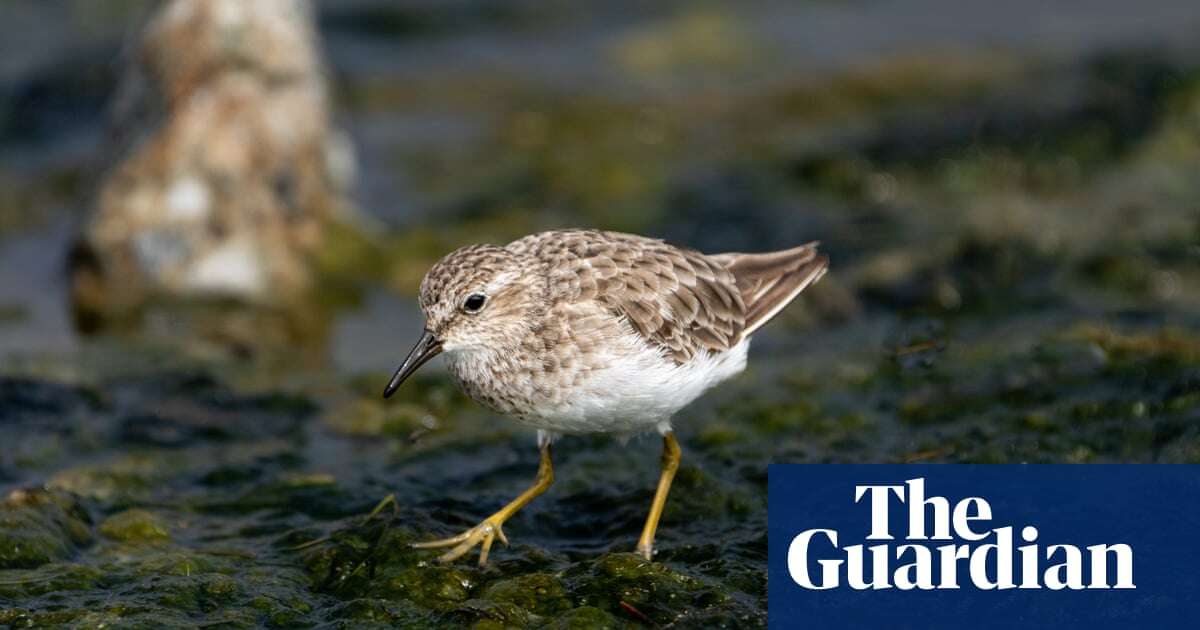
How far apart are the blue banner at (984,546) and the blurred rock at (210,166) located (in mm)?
4850

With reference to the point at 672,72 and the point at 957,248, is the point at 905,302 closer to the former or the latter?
the point at 957,248

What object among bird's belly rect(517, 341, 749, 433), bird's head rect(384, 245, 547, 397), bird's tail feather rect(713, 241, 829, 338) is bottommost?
bird's belly rect(517, 341, 749, 433)

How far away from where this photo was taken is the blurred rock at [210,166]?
10195 millimetres

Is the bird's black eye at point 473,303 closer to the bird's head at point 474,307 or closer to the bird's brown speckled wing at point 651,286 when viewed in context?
the bird's head at point 474,307

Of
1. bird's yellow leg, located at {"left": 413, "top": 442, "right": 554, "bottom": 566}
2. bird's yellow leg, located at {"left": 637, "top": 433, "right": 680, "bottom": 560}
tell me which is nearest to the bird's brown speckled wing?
bird's yellow leg, located at {"left": 637, "top": 433, "right": 680, "bottom": 560}

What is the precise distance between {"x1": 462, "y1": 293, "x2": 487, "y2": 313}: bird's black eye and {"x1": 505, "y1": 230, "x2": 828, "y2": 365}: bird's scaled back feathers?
0.31 metres

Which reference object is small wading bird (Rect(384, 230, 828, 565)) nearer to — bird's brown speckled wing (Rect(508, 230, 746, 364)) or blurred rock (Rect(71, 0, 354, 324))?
bird's brown speckled wing (Rect(508, 230, 746, 364))

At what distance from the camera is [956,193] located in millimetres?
11594

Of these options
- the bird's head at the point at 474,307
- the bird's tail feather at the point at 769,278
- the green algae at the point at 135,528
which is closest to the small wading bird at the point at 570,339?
the bird's head at the point at 474,307

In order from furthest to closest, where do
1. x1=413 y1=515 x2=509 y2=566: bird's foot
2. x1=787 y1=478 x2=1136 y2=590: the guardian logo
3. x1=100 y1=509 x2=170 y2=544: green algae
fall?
x1=100 y1=509 x2=170 y2=544: green algae < x1=413 y1=515 x2=509 y2=566: bird's foot < x1=787 y1=478 x2=1136 y2=590: the guardian logo

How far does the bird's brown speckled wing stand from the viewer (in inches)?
249

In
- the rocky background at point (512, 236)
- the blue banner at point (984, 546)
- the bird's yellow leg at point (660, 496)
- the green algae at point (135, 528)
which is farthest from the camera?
the green algae at point (135, 528)

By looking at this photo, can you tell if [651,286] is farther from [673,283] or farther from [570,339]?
[570,339]

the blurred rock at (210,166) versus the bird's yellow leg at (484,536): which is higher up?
the blurred rock at (210,166)
